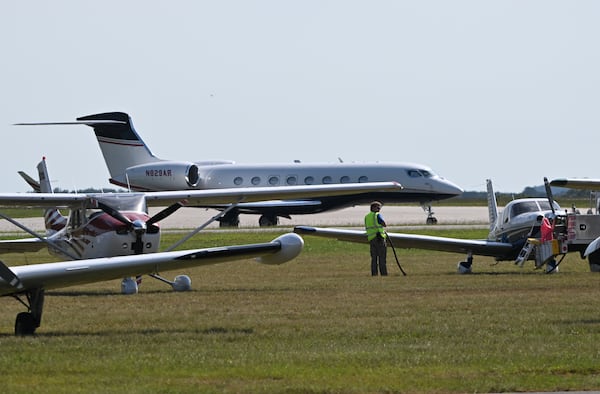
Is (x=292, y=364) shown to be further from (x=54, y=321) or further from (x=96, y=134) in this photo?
(x=96, y=134)

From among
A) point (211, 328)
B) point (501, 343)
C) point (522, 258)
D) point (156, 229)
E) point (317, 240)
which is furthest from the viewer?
point (317, 240)

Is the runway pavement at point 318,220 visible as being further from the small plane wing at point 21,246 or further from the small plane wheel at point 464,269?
the small plane wing at point 21,246

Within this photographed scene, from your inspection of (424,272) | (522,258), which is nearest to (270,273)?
(424,272)

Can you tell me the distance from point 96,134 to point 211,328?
43.3 meters

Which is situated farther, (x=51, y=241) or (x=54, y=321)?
(x=51, y=241)

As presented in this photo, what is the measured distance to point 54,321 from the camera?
14.7 meters

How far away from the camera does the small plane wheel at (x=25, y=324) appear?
43.3 ft

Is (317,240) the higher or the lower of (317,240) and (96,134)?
the lower

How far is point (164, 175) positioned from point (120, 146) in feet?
8.19

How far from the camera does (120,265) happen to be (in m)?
13.1

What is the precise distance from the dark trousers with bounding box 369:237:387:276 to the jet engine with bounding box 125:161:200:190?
32180mm

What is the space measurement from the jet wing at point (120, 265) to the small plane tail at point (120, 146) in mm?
41683

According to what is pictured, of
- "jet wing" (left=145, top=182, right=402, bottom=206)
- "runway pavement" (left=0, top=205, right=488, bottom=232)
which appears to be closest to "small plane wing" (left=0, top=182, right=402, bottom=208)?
"jet wing" (left=145, top=182, right=402, bottom=206)

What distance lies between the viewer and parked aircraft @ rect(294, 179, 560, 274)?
963 inches
